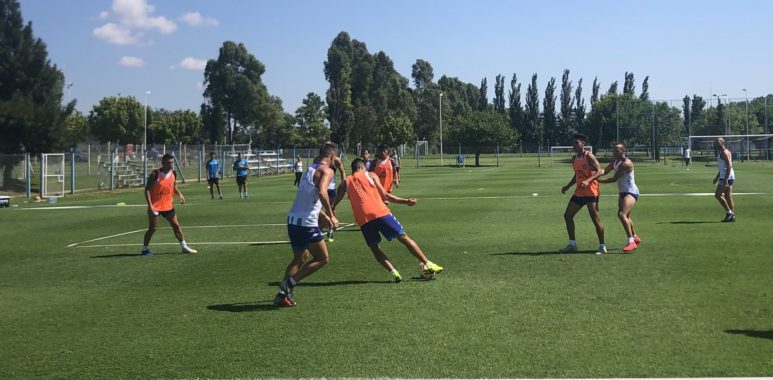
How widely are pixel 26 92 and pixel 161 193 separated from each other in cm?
3331

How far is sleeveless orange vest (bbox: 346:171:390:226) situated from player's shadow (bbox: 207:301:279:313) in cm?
174

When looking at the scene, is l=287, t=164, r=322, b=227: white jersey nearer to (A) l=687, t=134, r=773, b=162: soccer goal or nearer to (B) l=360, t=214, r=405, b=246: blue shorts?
(B) l=360, t=214, r=405, b=246: blue shorts

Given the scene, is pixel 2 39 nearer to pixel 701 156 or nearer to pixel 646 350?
pixel 646 350

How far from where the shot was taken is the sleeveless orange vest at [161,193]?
12.7 m

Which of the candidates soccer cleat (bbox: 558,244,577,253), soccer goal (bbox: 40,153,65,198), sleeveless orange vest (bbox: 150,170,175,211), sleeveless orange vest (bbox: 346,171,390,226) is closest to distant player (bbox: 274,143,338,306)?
sleeveless orange vest (bbox: 346,171,390,226)

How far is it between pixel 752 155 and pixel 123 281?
68.0 m

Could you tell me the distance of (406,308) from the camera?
778 cm

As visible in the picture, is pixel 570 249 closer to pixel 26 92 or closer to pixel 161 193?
pixel 161 193

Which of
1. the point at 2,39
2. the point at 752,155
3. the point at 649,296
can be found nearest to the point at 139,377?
the point at 649,296

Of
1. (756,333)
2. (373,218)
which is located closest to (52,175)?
(373,218)

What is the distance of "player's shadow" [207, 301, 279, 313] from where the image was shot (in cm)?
802

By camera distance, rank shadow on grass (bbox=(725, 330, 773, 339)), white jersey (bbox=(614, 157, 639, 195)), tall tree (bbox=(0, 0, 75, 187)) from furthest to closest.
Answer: tall tree (bbox=(0, 0, 75, 187)) < white jersey (bbox=(614, 157, 639, 195)) < shadow on grass (bbox=(725, 330, 773, 339))

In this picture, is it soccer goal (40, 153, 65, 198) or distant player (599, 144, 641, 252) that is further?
soccer goal (40, 153, 65, 198)

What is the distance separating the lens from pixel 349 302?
8.19 metres
